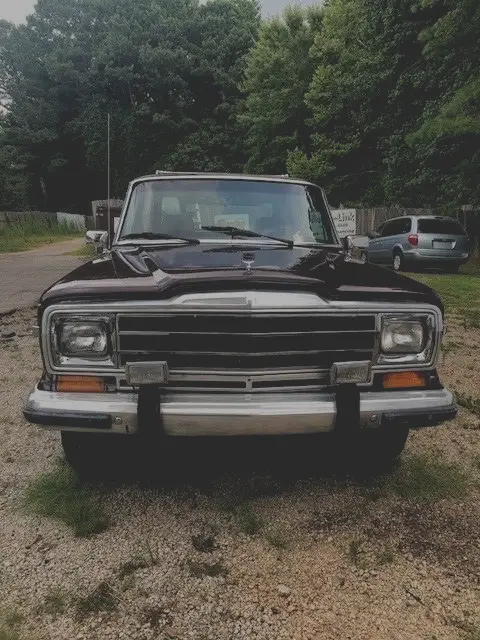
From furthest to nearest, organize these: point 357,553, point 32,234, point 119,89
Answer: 1. point 119,89
2. point 32,234
3. point 357,553

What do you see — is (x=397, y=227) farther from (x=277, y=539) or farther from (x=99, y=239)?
(x=277, y=539)

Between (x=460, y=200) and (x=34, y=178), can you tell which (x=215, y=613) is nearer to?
(x=460, y=200)

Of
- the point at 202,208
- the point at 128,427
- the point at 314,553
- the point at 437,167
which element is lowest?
the point at 314,553

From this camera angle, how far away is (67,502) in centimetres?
281

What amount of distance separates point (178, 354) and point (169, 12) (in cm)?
4784

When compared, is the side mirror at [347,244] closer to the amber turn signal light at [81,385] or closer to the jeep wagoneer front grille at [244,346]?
the jeep wagoneer front grille at [244,346]

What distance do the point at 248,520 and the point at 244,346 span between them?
2.90ft

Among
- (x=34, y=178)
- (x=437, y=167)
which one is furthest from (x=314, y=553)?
(x=34, y=178)

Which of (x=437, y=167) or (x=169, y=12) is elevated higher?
(x=169, y=12)

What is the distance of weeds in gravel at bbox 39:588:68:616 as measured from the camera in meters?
2.03

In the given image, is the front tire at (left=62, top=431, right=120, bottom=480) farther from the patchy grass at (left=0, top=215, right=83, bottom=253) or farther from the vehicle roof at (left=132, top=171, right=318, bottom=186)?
the patchy grass at (left=0, top=215, right=83, bottom=253)

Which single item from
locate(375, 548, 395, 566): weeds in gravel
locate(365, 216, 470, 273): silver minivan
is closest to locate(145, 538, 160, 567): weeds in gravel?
locate(375, 548, 395, 566): weeds in gravel

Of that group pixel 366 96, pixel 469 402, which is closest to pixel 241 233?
pixel 469 402

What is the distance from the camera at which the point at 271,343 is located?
7.94ft
